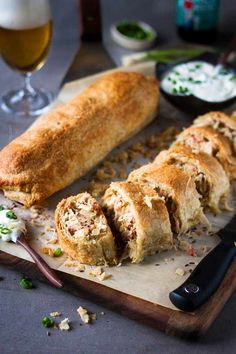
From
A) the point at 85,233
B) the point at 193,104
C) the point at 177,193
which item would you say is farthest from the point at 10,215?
the point at 193,104

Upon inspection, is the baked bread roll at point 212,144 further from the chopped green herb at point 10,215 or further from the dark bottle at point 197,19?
the dark bottle at point 197,19

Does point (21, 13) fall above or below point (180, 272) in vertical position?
above

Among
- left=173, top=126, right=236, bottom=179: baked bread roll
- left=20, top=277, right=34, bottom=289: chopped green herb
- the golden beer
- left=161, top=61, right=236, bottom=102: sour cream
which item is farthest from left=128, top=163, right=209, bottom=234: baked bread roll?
the golden beer

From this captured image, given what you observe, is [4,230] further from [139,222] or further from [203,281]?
[203,281]

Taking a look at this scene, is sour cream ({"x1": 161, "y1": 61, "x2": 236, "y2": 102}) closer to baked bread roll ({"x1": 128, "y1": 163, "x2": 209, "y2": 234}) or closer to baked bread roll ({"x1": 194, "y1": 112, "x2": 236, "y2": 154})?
baked bread roll ({"x1": 194, "y1": 112, "x2": 236, "y2": 154})

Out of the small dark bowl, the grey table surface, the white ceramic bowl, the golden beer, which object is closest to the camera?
the grey table surface

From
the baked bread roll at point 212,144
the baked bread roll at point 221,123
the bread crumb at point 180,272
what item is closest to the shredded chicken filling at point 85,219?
the bread crumb at point 180,272

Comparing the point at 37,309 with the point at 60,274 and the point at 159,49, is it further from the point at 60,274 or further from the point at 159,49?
the point at 159,49
